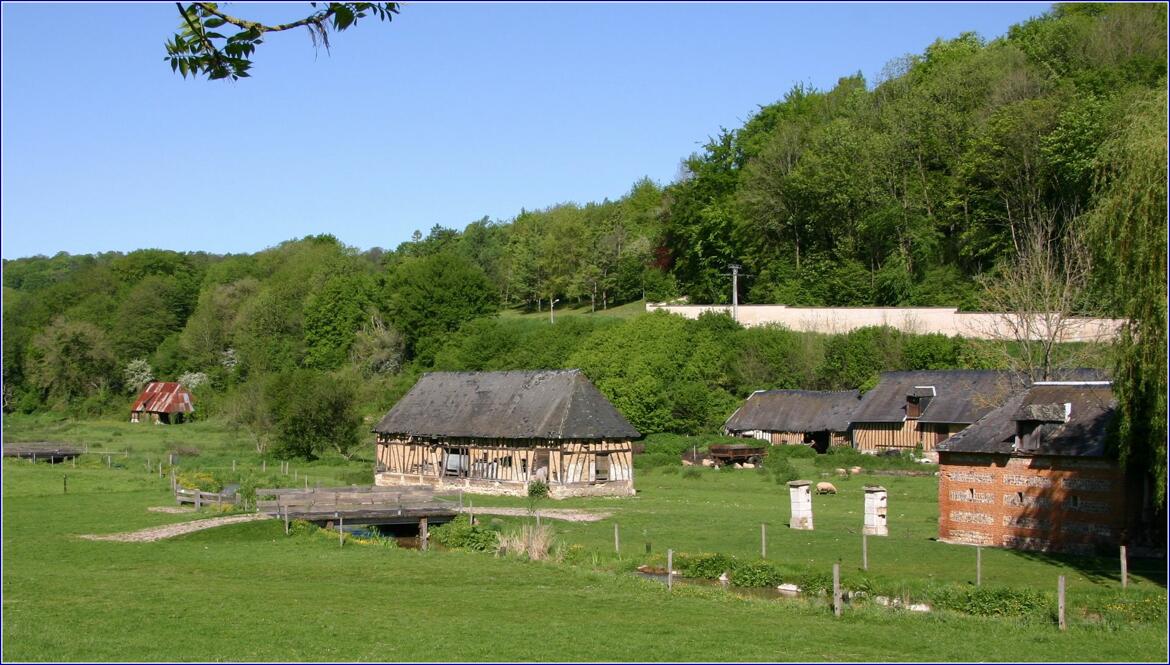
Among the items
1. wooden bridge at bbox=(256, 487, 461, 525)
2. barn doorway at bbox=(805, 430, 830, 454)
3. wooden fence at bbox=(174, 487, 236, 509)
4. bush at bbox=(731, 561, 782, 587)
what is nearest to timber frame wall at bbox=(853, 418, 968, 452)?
barn doorway at bbox=(805, 430, 830, 454)

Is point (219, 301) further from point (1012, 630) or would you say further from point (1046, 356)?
point (1012, 630)

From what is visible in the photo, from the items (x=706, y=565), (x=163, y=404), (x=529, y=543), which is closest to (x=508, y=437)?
(x=529, y=543)

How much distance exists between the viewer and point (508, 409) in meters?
46.1

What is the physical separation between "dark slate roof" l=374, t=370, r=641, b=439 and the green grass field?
27.7 feet

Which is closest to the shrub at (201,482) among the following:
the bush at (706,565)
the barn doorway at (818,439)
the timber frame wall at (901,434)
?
the bush at (706,565)

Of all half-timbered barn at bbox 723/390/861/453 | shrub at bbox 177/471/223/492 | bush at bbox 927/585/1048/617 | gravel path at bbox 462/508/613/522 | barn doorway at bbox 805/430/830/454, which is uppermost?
half-timbered barn at bbox 723/390/861/453

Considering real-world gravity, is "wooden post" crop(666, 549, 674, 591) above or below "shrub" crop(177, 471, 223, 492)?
below

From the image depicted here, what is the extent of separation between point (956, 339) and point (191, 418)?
5656 centimetres

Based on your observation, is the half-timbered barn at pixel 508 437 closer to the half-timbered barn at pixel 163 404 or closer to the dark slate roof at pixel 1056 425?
the dark slate roof at pixel 1056 425

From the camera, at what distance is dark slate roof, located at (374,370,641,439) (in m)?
44.0

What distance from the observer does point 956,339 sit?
58750mm

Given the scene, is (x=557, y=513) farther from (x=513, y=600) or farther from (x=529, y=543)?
(x=513, y=600)

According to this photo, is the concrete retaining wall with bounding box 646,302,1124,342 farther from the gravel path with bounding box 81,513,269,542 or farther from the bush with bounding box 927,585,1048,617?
the gravel path with bounding box 81,513,269,542

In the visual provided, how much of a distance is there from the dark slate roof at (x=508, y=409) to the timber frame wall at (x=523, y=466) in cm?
49
